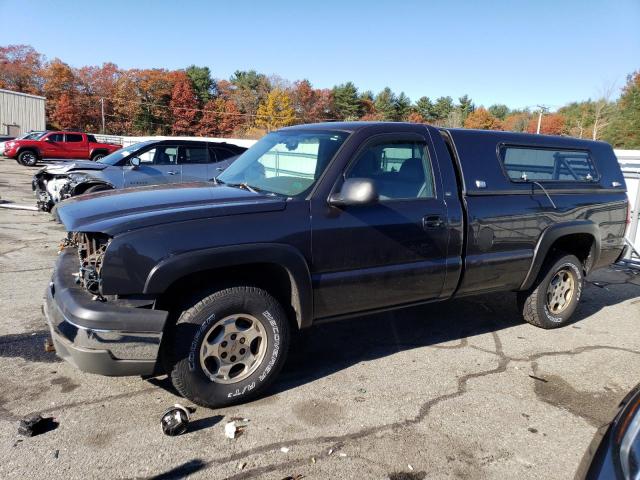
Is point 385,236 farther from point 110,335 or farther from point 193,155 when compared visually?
point 193,155

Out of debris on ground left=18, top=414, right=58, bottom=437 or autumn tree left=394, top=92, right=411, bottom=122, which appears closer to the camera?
debris on ground left=18, top=414, right=58, bottom=437

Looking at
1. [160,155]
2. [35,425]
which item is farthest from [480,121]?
[35,425]

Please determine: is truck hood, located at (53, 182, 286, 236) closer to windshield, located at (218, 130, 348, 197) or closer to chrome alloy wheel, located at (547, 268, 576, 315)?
windshield, located at (218, 130, 348, 197)

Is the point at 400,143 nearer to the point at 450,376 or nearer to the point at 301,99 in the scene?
the point at 450,376

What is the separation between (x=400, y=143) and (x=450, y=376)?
74.4 inches

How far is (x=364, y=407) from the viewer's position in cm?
334

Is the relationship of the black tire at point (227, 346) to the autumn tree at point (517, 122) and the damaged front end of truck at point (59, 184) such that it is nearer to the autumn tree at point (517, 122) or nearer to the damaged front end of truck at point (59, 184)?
the damaged front end of truck at point (59, 184)

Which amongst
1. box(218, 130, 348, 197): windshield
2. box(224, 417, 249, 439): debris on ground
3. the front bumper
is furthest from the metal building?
box(224, 417, 249, 439): debris on ground

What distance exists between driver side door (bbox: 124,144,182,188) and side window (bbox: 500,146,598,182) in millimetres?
6854

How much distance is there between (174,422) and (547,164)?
4.12 metres

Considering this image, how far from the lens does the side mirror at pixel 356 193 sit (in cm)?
325

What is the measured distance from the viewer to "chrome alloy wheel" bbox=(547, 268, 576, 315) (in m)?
5.09

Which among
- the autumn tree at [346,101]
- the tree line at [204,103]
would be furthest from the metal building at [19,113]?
the autumn tree at [346,101]

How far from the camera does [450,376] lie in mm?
3879
